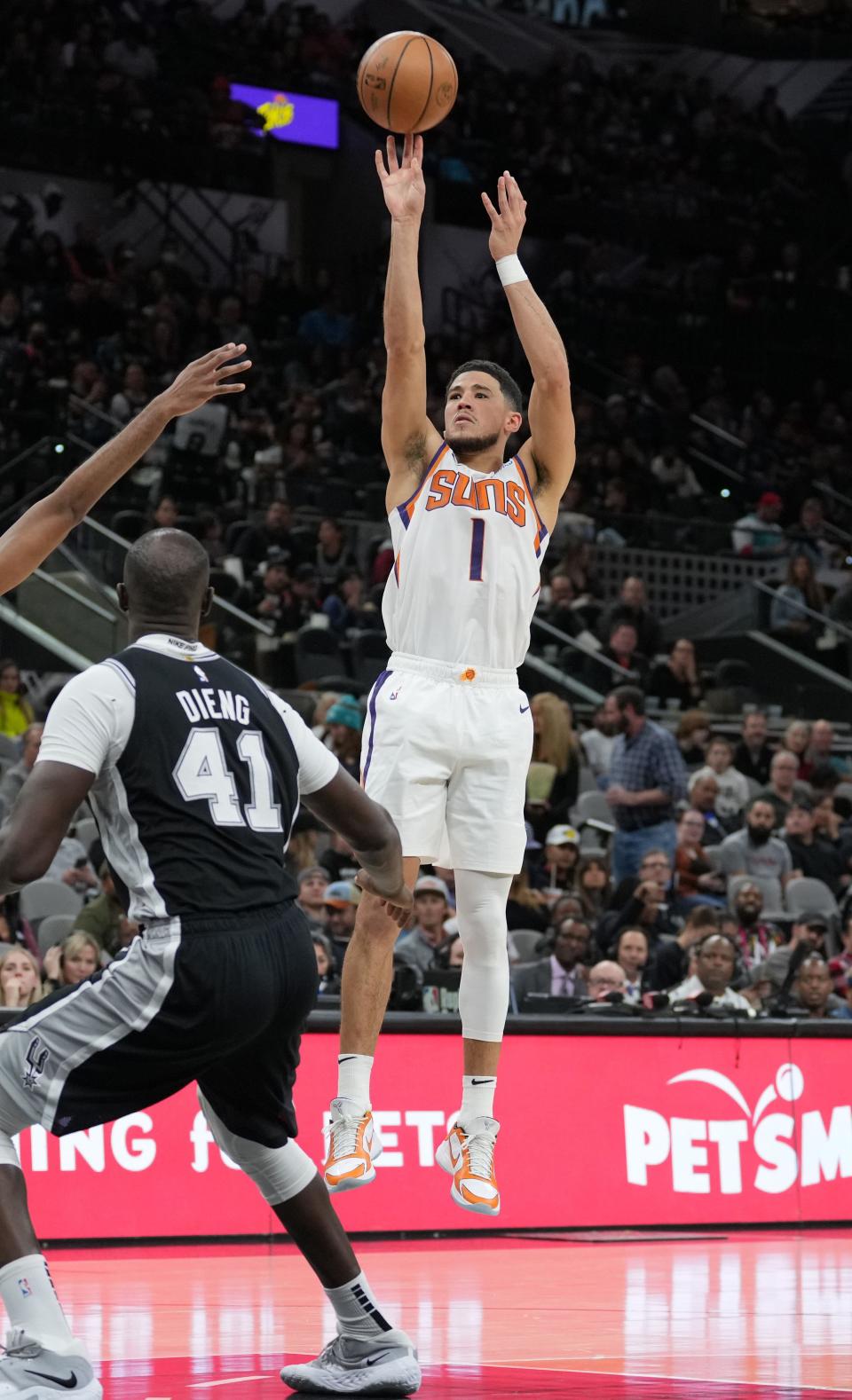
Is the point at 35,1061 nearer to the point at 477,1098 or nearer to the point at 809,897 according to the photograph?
the point at 477,1098

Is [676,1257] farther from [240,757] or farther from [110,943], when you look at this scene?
[240,757]

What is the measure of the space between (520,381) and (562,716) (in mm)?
12561

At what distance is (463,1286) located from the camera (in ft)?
29.2

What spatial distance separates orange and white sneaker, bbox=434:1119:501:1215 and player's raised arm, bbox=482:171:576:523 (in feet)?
7.52

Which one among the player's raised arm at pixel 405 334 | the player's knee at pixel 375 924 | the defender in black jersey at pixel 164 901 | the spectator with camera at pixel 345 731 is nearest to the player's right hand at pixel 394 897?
the defender in black jersey at pixel 164 901

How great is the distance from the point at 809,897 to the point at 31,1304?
451 inches

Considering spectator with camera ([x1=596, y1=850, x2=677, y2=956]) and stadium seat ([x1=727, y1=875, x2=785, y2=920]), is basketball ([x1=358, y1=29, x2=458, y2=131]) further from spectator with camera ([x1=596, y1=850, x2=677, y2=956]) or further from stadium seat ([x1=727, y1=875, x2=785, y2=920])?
stadium seat ([x1=727, y1=875, x2=785, y2=920])

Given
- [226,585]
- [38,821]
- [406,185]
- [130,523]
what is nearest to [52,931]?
[226,585]

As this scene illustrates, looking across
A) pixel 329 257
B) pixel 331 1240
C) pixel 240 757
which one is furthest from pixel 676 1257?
pixel 329 257

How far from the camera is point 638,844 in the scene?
15.8m

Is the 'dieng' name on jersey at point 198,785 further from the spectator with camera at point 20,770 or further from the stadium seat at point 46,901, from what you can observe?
the spectator with camera at point 20,770

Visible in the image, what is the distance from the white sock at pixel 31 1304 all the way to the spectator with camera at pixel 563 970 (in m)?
8.01

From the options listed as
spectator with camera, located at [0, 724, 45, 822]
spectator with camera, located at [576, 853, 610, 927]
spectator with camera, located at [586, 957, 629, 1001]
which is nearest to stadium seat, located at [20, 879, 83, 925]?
spectator with camera, located at [0, 724, 45, 822]

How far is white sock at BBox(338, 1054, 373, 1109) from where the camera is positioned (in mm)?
7289
